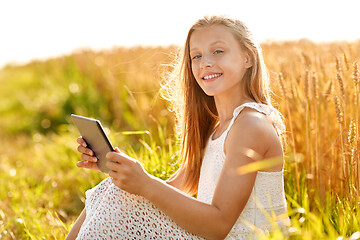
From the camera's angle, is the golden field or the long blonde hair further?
the long blonde hair

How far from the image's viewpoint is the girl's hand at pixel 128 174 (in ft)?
5.42

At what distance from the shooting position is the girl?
1.67 m

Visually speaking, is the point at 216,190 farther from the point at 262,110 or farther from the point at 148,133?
the point at 148,133

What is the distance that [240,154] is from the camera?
1.67 metres

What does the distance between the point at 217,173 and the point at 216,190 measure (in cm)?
26

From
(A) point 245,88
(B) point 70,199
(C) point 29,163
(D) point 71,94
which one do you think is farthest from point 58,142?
(A) point 245,88

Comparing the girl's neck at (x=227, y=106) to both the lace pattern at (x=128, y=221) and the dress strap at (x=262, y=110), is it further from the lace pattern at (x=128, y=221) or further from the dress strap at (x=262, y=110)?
the lace pattern at (x=128, y=221)

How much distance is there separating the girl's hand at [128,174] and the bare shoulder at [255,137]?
33 centimetres

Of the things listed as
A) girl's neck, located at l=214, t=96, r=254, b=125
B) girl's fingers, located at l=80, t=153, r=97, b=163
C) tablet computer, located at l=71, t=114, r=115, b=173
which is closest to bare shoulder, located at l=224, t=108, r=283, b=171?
girl's neck, located at l=214, t=96, r=254, b=125

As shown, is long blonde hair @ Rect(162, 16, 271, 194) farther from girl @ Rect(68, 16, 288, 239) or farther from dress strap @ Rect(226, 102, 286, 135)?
dress strap @ Rect(226, 102, 286, 135)

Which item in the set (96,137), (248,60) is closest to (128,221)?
(96,137)

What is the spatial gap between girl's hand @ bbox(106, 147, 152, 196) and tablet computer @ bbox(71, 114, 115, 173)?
2.6 inches

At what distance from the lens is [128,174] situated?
1.65m

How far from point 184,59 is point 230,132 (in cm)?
57
